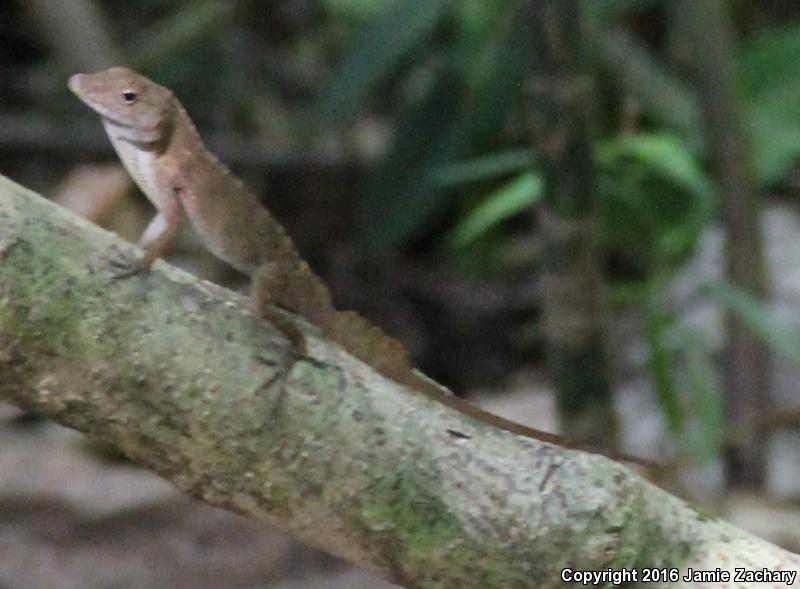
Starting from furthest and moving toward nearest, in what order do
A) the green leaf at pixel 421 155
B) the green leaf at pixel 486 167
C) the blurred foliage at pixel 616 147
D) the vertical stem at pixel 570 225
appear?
the green leaf at pixel 421 155 → the blurred foliage at pixel 616 147 → the green leaf at pixel 486 167 → the vertical stem at pixel 570 225

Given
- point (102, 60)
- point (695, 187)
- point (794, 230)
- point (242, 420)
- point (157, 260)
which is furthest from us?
point (794, 230)

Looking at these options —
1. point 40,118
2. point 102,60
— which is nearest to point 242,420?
point 102,60

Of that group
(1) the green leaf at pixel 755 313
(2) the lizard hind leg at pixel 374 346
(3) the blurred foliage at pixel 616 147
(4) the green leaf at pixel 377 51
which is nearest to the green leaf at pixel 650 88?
(3) the blurred foliage at pixel 616 147

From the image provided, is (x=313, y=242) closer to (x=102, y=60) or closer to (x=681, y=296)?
(x=102, y=60)

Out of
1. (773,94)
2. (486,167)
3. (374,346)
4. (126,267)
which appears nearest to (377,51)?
(486,167)

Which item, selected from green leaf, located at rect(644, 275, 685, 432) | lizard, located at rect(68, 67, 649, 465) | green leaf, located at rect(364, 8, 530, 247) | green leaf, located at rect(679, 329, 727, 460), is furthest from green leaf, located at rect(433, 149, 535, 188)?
lizard, located at rect(68, 67, 649, 465)

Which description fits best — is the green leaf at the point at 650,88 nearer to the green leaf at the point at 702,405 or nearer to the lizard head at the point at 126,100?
the green leaf at the point at 702,405

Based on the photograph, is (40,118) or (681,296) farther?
(40,118)
